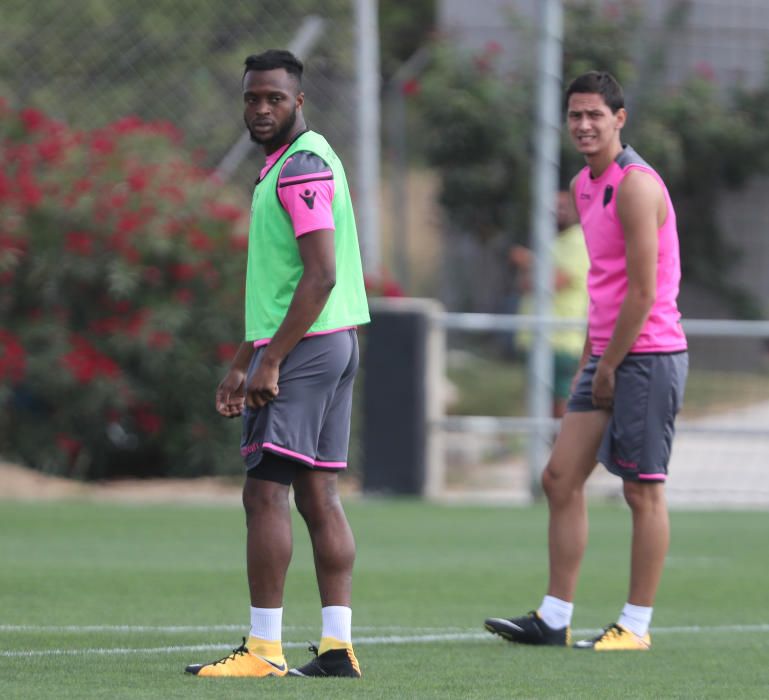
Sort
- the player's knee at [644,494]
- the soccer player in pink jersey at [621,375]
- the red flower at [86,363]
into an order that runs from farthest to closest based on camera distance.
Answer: the red flower at [86,363] < the player's knee at [644,494] < the soccer player in pink jersey at [621,375]

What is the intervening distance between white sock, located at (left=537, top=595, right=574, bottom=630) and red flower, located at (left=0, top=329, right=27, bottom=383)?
25.9ft

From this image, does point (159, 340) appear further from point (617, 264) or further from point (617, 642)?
point (617, 642)

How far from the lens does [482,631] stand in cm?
709

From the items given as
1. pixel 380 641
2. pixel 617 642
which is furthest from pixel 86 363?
pixel 617 642

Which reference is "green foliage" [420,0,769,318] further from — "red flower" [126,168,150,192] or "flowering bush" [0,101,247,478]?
"red flower" [126,168,150,192]

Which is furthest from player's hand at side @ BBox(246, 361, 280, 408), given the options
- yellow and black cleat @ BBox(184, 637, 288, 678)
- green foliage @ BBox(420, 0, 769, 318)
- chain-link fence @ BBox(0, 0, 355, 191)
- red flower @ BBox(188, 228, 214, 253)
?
green foliage @ BBox(420, 0, 769, 318)

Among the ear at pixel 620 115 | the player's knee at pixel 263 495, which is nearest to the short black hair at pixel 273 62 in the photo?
the player's knee at pixel 263 495

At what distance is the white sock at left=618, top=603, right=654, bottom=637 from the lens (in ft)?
22.0

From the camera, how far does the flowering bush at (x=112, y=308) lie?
14297 millimetres

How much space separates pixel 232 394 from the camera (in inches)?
236

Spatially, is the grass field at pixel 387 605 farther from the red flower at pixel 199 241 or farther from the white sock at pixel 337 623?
the red flower at pixel 199 241

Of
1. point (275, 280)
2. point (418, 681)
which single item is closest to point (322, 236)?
point (275, 280)

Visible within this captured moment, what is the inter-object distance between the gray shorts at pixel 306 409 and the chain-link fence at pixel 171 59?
1046 centimetres

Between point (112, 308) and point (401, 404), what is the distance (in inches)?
96.5
